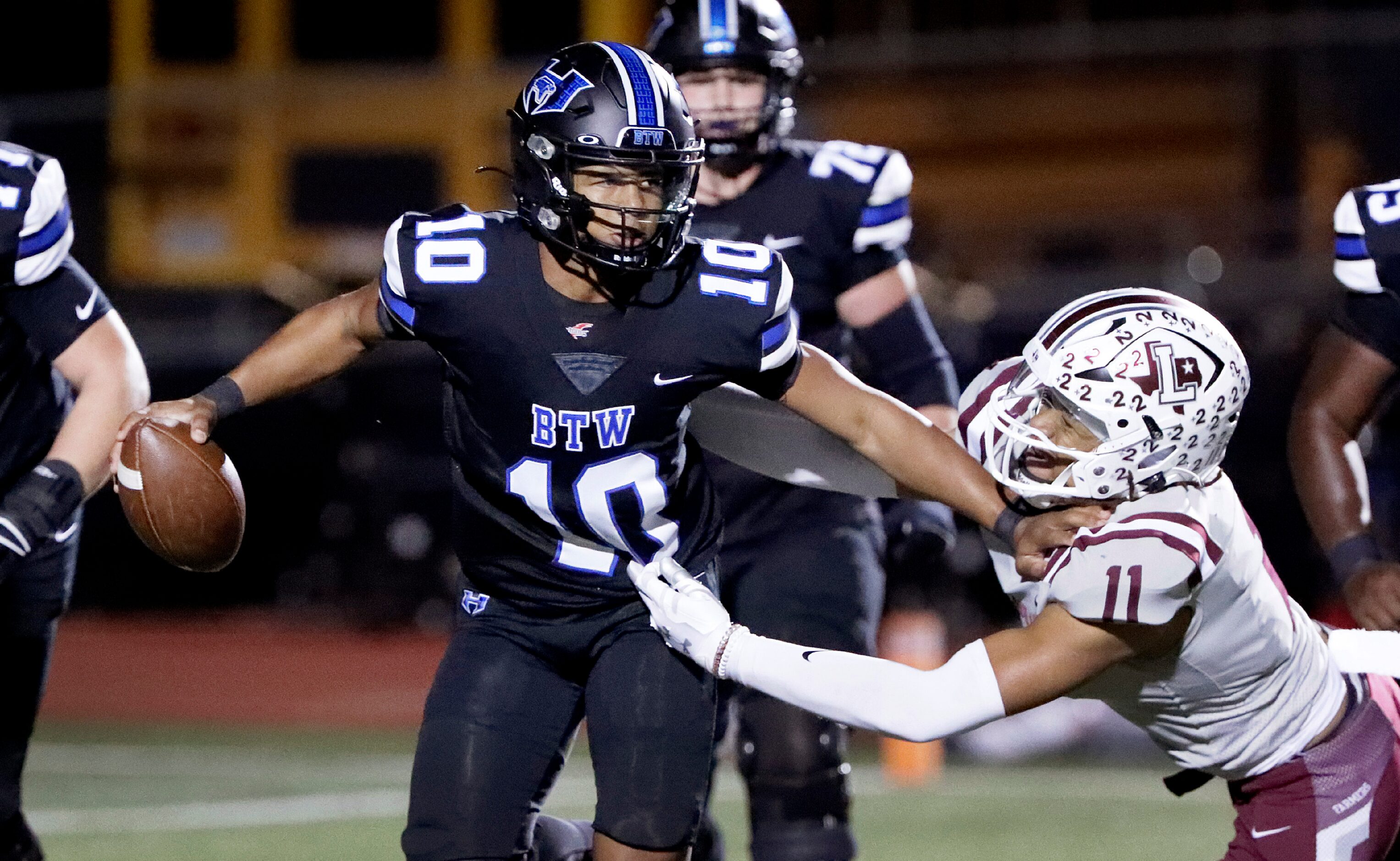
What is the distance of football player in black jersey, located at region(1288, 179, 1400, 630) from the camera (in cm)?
395

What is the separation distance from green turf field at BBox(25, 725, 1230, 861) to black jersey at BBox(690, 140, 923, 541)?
5.77 ft

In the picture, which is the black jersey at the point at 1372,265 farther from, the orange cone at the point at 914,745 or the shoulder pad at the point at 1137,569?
the orange cone at the point at 914,745

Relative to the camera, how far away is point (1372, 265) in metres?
3.97

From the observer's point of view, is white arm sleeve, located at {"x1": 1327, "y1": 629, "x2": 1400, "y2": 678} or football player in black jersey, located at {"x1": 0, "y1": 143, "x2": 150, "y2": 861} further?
football player in black jersey, located at {"x1": 0, "y1": 143, "x2": 150, "y2": 861}

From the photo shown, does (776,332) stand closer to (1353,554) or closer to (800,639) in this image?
(800,639)

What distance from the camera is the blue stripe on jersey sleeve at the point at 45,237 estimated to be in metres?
3.85

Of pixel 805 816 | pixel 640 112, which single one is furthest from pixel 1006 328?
pixel 640 112

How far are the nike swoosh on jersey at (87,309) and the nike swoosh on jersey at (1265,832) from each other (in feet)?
8.02

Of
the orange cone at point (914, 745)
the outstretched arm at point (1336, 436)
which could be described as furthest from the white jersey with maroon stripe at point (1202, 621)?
the orange cone at point (914, 745)

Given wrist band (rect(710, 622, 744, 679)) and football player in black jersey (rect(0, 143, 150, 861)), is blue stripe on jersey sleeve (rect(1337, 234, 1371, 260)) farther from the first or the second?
football player in black jersey (rect(0, 143, 150, 861))

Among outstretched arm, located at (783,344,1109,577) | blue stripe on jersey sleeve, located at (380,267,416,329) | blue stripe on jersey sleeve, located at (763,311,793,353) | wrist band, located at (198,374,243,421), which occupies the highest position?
blue stripe on jersey sleeve, located at (380,267,416,329)

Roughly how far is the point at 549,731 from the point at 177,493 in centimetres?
75

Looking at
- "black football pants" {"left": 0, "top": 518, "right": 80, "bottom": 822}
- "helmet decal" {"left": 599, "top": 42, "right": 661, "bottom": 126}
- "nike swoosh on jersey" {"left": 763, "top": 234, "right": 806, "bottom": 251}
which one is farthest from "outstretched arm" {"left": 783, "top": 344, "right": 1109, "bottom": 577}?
"black football pants" {"left": 0, "top": 518, "right": 80, "bottom": 822}

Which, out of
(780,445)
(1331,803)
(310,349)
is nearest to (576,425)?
(310,349)
